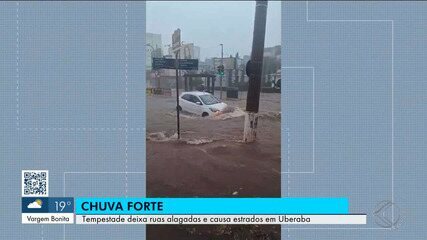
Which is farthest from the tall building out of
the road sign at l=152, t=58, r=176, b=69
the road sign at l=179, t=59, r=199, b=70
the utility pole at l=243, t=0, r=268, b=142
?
the utility pole at l=243, t=0, r=268, b=142

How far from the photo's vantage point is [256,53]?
11.3ft

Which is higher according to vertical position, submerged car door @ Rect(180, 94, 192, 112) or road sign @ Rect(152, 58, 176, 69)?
road sign @ Rect(152, 58, 176, 69)

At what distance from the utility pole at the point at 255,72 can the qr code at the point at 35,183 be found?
203cm

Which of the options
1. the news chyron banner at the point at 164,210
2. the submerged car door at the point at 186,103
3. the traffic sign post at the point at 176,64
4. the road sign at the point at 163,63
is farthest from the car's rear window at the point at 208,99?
the news chyron banner at the point at 164,210

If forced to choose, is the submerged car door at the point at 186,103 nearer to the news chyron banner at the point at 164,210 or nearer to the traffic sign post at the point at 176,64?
the traffic sign post at the point at 176,64

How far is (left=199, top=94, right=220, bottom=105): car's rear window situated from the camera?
11.7 feet

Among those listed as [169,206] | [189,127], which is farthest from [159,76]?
[169,206]

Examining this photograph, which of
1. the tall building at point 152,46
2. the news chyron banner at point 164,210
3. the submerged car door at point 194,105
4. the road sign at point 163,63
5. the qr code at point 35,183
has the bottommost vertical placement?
the news chyron banner at point 164,210

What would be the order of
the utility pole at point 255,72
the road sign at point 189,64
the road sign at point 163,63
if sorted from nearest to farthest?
the utility pole at point 255,72 < the road sign at point 163,63 < the road sign at point 189,64

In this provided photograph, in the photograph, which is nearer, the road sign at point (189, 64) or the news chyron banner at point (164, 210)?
the news chyron banner at point (164, 210)

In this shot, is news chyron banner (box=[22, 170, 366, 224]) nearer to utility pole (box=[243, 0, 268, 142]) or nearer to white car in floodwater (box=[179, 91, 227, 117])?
utility pole (box=[243, 0, 268, 142])

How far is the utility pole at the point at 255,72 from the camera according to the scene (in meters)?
3.23

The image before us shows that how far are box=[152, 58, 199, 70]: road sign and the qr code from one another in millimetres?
1480
